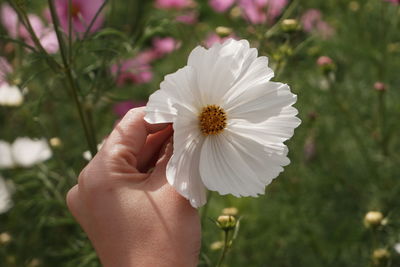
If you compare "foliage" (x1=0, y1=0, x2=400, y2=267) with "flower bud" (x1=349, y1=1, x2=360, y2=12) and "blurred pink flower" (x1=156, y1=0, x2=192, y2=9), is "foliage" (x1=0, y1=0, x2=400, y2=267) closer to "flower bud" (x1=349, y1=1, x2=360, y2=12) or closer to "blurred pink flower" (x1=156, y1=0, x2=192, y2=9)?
"flower bud" (x1=349, y1=1, x2=360, y2=12)

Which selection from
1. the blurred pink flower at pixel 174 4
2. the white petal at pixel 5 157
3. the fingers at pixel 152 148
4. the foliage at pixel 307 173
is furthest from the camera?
the blurred pink flower at pixel 174 4

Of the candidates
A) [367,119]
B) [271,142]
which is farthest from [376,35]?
[271,142]

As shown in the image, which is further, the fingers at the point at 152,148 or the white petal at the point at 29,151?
the white petal at the point at 29,151

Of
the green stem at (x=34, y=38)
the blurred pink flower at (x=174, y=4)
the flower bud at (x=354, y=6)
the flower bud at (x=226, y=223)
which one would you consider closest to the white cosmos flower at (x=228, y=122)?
the flower bud at (x=226, y=223)

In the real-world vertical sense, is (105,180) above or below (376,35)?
above

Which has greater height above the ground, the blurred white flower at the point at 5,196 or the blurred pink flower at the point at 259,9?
the blurred pink flower at the point at 259,9

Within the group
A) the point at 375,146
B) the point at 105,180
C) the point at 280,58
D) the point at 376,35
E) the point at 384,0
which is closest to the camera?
the point at 105,180

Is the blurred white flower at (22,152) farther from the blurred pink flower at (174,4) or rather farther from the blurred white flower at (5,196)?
the blurred pink flower at (174,4)

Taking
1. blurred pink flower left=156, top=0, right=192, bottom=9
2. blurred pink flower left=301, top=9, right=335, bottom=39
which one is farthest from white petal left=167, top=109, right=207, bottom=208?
blurred pink flower left=156, top=0, right=192, bottom=9

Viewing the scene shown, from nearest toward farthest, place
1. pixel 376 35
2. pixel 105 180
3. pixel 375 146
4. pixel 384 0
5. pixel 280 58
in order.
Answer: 1. pixel 105 180
2. pixel 280 58
3. pixel 384 0
4. pixel 375 146
5. pixel 376 35

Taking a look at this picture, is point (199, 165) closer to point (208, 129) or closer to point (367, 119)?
point (208, 129)
